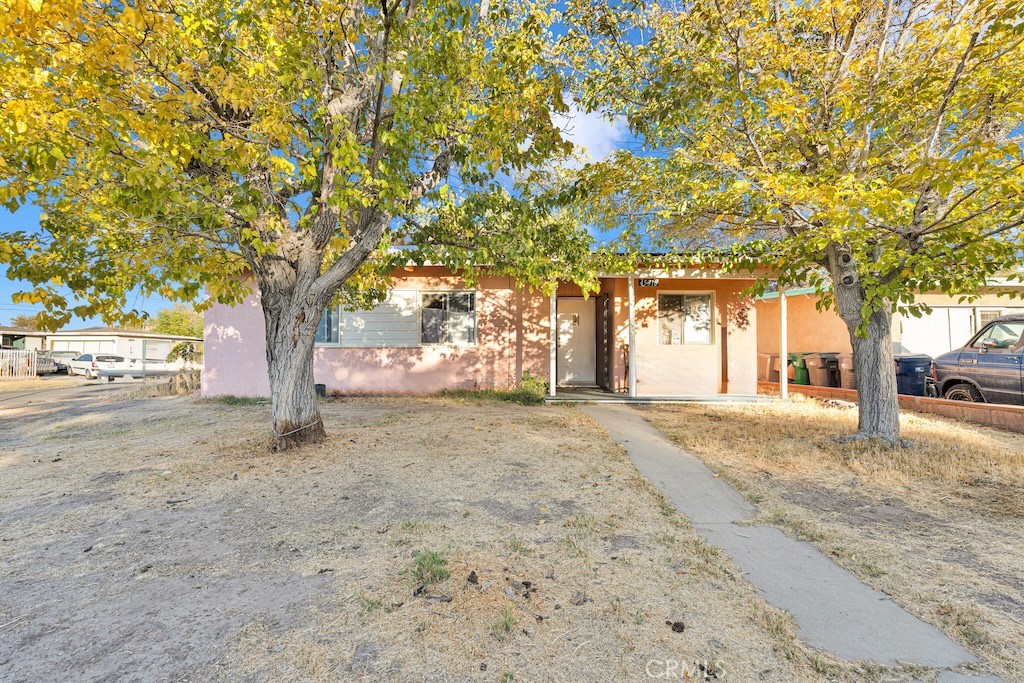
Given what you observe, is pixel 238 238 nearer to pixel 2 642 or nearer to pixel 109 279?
pixel 109 279

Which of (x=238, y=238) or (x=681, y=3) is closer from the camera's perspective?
(x=238, y=238)

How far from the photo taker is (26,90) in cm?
407

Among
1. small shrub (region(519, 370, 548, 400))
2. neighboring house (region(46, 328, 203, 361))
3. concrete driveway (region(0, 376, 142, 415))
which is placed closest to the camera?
small shrub (region(519, 370, 548, 400))

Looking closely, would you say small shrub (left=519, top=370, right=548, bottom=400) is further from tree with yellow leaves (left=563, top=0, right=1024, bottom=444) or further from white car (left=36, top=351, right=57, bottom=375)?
white car (left=36, top=351, right=57, bottom=375)

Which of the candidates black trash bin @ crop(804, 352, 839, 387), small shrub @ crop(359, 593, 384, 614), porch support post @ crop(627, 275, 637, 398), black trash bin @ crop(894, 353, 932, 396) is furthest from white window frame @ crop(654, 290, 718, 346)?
small shrub @ crop(359, 593, 384, 614)

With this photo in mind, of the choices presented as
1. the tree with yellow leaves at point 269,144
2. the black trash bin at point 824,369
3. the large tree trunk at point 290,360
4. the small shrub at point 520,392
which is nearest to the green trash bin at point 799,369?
the black trash bin at point 824,369

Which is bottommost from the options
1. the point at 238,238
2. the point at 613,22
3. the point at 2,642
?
the point at 2,642

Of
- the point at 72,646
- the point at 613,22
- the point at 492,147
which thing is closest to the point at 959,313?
the point at 613,22

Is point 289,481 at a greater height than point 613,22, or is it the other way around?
point 613,22

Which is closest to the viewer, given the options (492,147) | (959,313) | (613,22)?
(492,147)

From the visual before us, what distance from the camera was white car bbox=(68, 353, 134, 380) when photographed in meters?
23.3

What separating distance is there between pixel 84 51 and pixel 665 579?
5.76 metres

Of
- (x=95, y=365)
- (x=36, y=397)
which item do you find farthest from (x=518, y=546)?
(x=95, y=365)

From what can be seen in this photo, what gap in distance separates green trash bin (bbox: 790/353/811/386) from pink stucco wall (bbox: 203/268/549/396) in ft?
27.1
